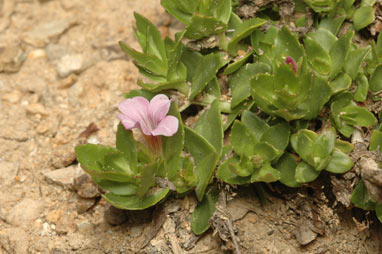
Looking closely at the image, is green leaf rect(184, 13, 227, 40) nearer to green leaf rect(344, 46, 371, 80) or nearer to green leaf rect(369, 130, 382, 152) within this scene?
green leaf rect(344, 46, 371, 80)

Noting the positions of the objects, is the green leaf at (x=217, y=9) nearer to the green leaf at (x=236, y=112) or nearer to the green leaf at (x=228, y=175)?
the green leaf at (x=236, y=112)

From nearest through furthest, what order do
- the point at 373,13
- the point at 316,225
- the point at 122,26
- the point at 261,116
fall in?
the point at 316,225, the point at 261,116, the point at 373,13, the point at 122,26

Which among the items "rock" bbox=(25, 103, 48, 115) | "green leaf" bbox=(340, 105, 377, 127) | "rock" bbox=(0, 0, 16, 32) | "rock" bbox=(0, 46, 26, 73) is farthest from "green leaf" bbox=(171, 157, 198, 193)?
"rock" bbox=(0, 0, 16, 32)

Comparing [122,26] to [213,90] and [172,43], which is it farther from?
[213,90]

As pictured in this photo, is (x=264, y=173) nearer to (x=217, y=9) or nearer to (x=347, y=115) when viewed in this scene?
(x=347, y=115)

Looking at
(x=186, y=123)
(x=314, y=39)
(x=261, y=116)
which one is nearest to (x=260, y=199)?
(x=261, y=116)

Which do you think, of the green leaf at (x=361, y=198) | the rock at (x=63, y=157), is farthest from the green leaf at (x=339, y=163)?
the rock at (x=63, y=157)
